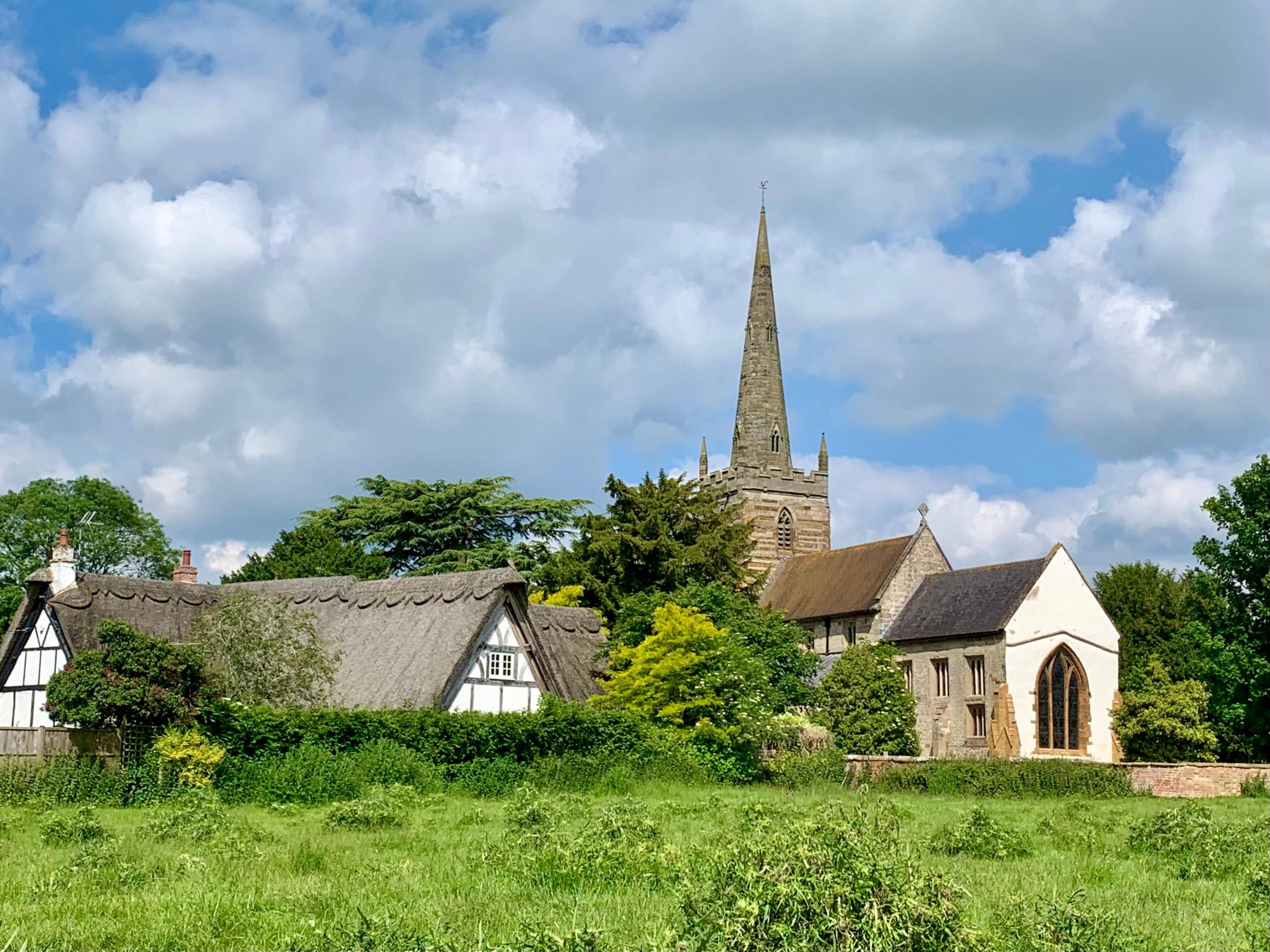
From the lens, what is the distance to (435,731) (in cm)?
2906

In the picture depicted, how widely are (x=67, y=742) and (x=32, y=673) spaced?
40.7 ft

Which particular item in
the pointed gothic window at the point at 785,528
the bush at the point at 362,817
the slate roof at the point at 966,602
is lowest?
the bush at the point at 362,817

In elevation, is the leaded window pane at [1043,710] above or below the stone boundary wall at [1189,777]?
above

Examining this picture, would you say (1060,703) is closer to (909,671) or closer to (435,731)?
(909,671)

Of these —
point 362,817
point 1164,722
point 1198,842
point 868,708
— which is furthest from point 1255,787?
point 362,817

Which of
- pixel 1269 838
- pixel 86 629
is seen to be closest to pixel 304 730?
pixel 86 629

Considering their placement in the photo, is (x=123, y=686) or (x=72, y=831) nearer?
(x=72, y=831)

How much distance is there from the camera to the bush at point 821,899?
8945 millimetres

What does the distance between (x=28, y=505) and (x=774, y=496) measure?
39347 mm

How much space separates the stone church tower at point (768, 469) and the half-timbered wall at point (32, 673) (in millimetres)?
43765

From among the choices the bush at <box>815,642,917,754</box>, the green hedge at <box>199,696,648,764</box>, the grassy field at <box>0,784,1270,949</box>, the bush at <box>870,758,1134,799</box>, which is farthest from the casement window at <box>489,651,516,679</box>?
the grassy field at <box>0,784,1270,949</box>

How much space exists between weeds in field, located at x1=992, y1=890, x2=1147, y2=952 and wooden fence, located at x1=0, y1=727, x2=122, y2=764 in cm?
1985

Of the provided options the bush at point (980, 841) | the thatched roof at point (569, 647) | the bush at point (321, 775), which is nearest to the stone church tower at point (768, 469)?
the thatched roof at point (569, 647)

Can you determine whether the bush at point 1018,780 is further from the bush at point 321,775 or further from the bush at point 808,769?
the bush at point 321,775
